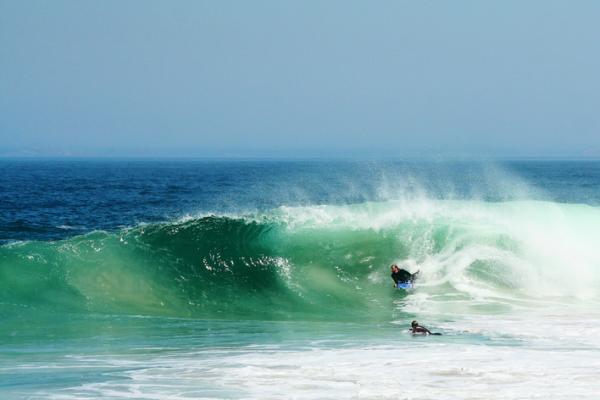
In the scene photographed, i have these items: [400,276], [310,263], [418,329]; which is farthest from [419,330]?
[310,263]

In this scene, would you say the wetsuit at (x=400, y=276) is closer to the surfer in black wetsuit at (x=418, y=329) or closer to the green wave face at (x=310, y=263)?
the green wave face at (x=310, y=263)

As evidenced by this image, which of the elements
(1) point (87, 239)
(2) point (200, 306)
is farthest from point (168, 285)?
(1) point (87, 239)

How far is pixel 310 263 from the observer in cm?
2100

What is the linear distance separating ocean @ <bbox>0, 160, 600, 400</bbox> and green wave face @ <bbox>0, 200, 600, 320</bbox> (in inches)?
2.2

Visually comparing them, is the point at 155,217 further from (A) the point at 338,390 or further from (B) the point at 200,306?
(A) the point at 338,390

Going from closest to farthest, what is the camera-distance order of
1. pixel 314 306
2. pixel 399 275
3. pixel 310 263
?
1. pixel 314 306
2. pixel 399 275
3. pixel 310 263

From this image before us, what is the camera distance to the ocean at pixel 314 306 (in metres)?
10.8

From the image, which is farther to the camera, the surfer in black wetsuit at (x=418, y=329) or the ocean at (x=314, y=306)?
the surfer in black wetsuit at (x=418, y=329)

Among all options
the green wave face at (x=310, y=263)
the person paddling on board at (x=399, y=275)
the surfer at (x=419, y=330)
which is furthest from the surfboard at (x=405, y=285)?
the surfer at (x=419, y=330)

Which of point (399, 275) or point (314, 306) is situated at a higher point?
point (399, 275)

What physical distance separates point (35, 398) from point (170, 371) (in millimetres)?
2009

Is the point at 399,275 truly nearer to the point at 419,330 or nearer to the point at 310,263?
the point at 310,263

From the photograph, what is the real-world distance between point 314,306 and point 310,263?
10.0 feet

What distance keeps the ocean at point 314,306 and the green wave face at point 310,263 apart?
0.06m
